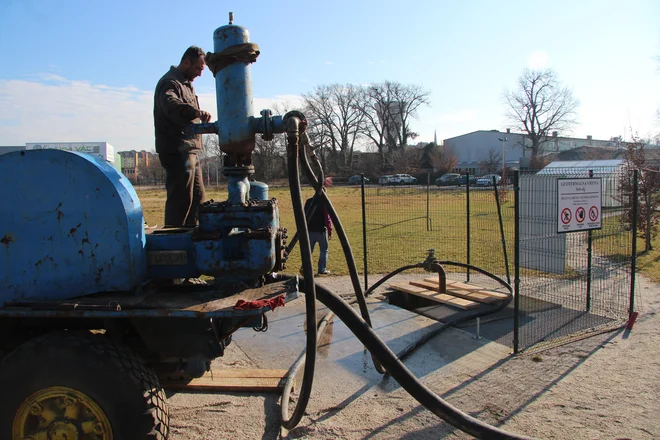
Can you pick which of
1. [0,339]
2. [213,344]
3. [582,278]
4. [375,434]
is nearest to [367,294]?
[582,278]

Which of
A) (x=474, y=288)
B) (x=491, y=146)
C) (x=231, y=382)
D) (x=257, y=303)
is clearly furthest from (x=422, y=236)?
(x=491, y=146)

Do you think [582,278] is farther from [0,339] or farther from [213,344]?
[0,339]

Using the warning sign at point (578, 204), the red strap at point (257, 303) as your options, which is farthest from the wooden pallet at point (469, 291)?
the red strap at point (257, 303)

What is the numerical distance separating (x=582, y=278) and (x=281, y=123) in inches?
253

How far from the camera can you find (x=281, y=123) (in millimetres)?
3002

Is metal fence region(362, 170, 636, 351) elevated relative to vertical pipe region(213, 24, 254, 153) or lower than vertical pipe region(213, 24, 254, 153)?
lower

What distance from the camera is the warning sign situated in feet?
18.2

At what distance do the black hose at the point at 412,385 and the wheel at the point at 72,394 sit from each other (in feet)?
3.80

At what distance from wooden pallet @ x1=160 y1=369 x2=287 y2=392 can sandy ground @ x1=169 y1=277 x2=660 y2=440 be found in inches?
2.8

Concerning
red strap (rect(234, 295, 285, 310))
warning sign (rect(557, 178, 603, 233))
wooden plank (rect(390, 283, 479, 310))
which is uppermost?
warning sign (rect(557, 178, 603, 233))

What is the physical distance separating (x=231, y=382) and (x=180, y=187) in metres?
1.75

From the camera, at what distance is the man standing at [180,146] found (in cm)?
377

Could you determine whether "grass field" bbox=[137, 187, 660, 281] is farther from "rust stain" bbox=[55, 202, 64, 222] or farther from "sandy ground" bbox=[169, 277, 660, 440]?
"rust stain" bbox=[55, 202, 64, 222]

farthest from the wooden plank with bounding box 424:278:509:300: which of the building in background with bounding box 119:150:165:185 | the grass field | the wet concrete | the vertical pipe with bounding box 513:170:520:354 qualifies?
the building in background with bounding box 119:150:165:185
